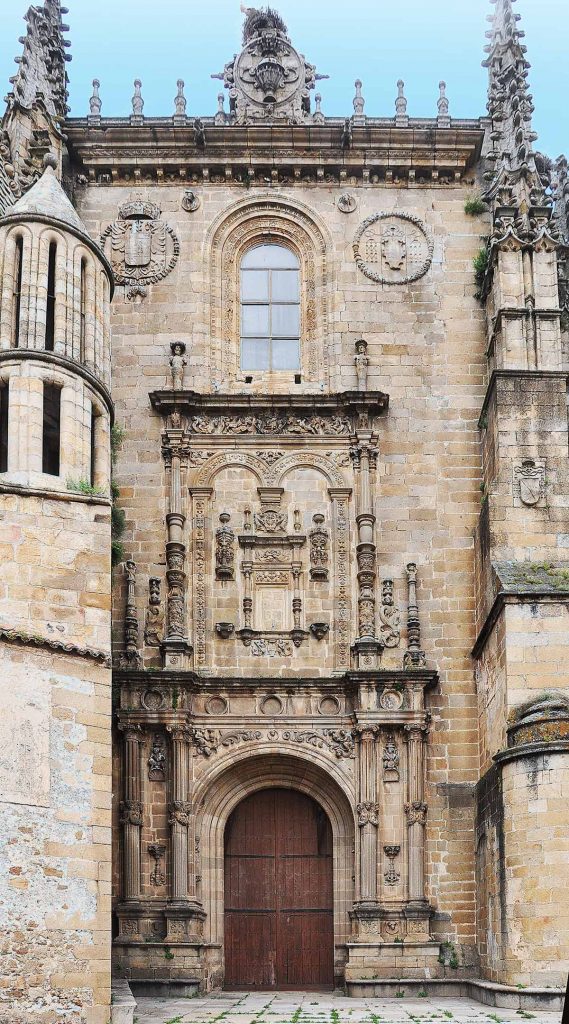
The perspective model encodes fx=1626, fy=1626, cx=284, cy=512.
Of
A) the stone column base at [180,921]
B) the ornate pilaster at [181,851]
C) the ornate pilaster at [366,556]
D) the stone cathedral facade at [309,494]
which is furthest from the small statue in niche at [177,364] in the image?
the stone column base at [180,921]

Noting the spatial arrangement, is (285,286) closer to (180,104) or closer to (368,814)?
(180,104)

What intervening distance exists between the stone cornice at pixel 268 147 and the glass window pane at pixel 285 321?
240cm

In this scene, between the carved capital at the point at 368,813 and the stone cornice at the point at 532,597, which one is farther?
the carved capital at the point at 368,813

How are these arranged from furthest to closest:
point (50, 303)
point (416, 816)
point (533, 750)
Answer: point (416, 816) → point (533, 750) → point (50, 303)

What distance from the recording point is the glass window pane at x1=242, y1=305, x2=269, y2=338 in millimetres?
27188

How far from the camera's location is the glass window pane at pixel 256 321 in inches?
1070

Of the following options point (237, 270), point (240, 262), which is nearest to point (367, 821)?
point (237, 270)

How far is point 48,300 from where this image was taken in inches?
836

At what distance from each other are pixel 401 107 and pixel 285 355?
15.7 feet

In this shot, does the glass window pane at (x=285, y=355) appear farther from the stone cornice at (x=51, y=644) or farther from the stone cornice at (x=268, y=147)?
the stone cornice at (x=51, y=644)

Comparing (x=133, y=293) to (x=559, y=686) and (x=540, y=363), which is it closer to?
(x=540, y=363)

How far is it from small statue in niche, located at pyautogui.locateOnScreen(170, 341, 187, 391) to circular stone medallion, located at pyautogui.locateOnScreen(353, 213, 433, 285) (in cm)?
336

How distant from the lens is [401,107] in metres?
27.8

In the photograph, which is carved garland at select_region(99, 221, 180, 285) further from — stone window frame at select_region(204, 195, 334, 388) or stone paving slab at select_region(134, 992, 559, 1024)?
stone paving slab at select_region(134, 992, 559, 1024)
